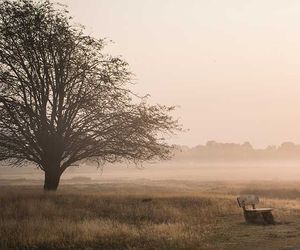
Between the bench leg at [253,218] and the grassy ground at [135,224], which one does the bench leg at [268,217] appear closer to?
the bench leg at [253,218]

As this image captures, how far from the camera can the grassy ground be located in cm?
1380

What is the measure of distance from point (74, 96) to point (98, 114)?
1.81 meters

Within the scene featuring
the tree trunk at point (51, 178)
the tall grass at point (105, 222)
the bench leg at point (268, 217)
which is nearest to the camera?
the tall grass at point (105, 222)

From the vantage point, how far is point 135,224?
17.9 metres

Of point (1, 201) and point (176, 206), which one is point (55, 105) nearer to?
point (1, 201)

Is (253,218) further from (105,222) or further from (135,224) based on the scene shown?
(105,222)

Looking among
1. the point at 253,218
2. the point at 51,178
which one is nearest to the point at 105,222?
the point at 253,218

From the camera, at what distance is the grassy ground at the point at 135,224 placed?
13805 millimetres

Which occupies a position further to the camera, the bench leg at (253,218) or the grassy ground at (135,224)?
the bench leg at (253,218)

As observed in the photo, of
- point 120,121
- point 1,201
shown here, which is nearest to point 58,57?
point 120,121

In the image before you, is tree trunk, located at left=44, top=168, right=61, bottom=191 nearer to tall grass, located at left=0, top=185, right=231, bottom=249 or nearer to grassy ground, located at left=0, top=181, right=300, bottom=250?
tall grass, located at left=0, top=185, right=231, bottom=249

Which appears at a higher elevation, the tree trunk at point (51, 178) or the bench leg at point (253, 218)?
the tree trunk at point (51, 178)

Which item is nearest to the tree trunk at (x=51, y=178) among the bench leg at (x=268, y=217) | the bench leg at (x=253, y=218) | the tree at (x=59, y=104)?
the tree at (x=59, y=104)

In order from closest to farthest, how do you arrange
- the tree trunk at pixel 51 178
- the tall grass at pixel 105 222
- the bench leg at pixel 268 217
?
1. the tall grass at pixel 105 222
2. the bench leg at pixel 268 217
3. the tree trunk at pixel 51 178
